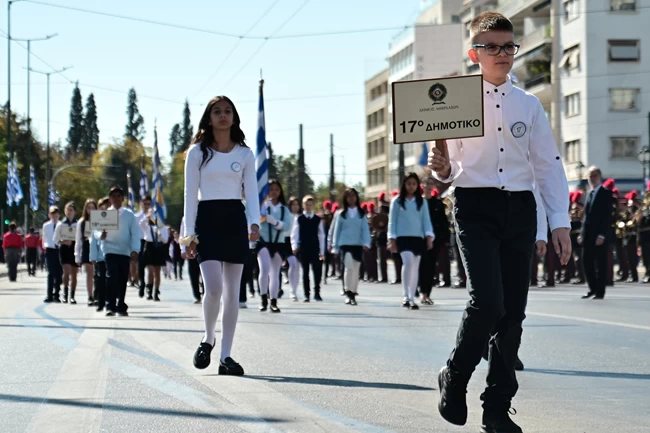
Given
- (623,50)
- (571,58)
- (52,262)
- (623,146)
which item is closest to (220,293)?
(52,262)

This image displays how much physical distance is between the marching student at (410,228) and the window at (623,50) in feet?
146

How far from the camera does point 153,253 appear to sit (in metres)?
25.5

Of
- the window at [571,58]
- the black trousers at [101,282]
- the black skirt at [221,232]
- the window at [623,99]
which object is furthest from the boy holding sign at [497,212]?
the window at [571,58]

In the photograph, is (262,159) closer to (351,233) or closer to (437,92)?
(351,233)

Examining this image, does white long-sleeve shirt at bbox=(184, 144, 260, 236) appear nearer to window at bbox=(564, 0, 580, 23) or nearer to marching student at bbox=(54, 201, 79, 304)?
marching student at bbox=(54, 201, 79, 304)

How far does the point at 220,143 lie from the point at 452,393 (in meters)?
A: 4.10

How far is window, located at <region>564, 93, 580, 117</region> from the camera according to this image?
2461 inches

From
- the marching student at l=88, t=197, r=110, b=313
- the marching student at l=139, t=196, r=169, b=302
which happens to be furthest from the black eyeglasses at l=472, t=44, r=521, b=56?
the marching student at l=139, t=196, r=169, b=302

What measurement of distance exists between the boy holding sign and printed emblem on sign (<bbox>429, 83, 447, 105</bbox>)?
22 centimetres

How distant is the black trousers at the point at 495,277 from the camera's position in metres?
6.13

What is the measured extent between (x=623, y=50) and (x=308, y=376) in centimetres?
5512

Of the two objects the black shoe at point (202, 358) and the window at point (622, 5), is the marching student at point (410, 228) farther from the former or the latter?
the window at point (622, 5)

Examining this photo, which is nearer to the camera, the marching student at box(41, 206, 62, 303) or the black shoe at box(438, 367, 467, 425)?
the black shoe at box(438, 367, 467, 425)

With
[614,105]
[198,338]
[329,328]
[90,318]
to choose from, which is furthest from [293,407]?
[614,105]
